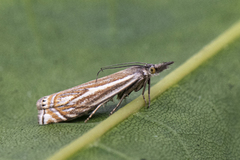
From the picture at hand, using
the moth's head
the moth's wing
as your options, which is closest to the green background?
the moth's wing

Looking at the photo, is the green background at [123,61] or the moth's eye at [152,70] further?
the moth's eye at [152,70]

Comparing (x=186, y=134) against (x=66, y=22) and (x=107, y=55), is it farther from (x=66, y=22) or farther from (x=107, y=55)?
(x=66, y=22)

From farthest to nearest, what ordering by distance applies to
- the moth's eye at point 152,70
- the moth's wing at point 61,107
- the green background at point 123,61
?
the moth's eye at point 152,70, the moth's wing at point 61,107, the green background at point 123,61

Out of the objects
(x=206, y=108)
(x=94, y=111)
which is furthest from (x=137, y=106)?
(x=206, y=108)

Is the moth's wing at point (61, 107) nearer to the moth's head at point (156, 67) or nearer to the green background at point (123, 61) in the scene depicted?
the green background at point (123, 61)

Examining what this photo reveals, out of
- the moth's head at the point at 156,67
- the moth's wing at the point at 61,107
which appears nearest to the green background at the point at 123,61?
the moth's wing at the point at 61,107

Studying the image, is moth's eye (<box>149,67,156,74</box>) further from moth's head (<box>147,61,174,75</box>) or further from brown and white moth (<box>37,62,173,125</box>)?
brown and white moth (<box>37,62,173,125</box>)

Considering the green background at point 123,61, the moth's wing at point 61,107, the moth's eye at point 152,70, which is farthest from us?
→ the moth's eye at point 152,70
